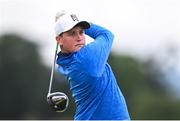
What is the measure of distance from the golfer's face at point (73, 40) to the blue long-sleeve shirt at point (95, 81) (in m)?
0.07

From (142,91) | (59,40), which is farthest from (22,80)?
(59,40)

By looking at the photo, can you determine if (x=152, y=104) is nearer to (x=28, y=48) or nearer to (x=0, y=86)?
(x=0, y=86)

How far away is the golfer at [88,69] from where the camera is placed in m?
11.1

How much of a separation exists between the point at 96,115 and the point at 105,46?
32.4 inches

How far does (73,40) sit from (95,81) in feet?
1.77

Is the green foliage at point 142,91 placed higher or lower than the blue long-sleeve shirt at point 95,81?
lower

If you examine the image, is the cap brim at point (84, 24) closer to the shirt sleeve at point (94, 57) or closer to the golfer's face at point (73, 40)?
the golfer's face at point (73, 40)

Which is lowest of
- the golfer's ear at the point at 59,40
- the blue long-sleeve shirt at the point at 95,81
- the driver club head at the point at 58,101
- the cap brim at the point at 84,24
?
the driver club head at the point at 58,101

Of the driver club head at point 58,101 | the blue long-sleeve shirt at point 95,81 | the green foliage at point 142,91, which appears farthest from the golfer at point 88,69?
the green foliage at point 142,91

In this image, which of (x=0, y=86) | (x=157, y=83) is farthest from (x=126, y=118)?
(x=157, y=83)

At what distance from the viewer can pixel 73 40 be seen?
36.7 ft

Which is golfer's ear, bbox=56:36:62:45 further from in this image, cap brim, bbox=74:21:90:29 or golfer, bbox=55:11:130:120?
cap brim, bbox=74:21:90:29

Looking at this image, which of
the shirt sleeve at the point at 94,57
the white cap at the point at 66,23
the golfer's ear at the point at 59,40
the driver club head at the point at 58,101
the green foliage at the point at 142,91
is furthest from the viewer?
the green foliage at the point at 142,91

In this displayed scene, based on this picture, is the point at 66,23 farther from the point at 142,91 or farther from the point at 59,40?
the point at 142,91
